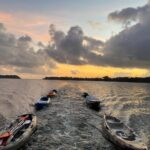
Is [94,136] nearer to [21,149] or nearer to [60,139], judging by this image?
[60,139]

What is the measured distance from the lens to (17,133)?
32594 mm

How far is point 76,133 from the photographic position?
36312 millimetres

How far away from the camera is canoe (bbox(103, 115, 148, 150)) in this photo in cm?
2855

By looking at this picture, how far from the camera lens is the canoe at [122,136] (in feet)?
93.7

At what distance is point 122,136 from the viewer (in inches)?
1236

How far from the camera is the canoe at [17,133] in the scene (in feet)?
92.9

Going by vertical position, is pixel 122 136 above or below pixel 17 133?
above

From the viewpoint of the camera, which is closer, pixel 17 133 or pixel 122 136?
pixel 122 136

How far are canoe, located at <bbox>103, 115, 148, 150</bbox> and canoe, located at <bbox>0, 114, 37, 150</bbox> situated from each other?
11870 mm

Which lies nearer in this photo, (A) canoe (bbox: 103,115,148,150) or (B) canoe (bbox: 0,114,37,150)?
(B) canoe (bbox: 0,114,37,150)

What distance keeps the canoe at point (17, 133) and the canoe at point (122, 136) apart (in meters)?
11.9

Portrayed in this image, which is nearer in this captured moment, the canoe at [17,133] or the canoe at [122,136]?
the canoe at [17,133]

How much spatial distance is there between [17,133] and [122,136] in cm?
1500

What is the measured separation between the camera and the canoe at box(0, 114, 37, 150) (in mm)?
28312
